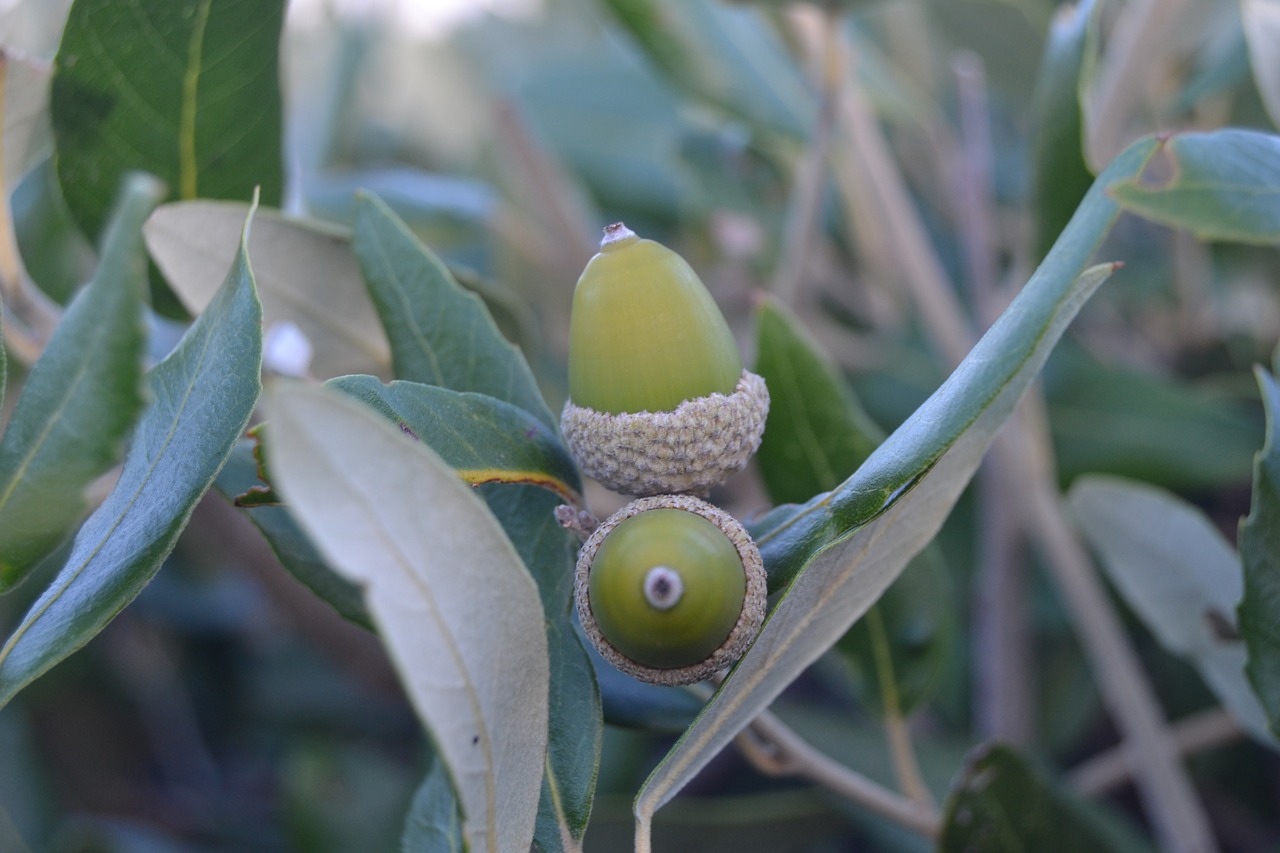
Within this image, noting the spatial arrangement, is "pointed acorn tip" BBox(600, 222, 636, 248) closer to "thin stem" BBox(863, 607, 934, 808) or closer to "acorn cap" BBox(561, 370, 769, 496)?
"acorn cap" BBox(561, 370, 769, 496)

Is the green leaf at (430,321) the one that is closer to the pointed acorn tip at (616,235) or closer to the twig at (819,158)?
the pointed acorn tip at (616,235)

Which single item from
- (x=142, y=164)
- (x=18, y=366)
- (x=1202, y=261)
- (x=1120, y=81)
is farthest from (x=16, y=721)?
(x=1202, y=261)

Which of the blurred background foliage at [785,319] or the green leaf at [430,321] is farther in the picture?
the blurred background foliage at [785,319]

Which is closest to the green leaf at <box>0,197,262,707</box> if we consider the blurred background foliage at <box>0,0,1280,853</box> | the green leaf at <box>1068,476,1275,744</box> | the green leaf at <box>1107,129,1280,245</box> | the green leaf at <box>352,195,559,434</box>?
the green leaf at <box>352,195,559,434</box>

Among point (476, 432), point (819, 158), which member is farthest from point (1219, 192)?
point (819, 158)

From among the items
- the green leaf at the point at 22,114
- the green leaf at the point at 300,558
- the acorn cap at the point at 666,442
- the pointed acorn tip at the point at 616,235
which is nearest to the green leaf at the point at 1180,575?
the acorn cap at the point at 666,442
